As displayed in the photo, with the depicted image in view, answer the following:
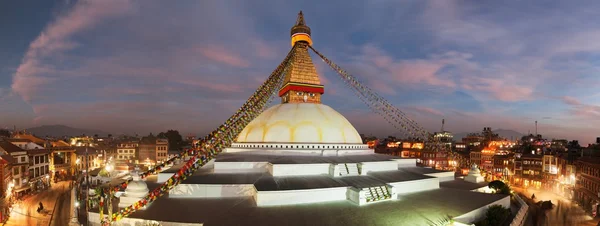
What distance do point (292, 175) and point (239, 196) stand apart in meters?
2.41

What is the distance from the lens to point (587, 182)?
24.0m

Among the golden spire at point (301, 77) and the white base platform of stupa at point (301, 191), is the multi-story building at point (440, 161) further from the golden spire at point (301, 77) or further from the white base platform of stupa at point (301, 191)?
the white base platform of stupa at point (301, 191)

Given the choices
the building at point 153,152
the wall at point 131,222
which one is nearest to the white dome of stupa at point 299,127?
the wall at point 131,222

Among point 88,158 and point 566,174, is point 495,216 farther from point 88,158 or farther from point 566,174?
point 88,158

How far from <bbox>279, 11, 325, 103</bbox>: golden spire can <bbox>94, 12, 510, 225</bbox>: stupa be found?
61 millimetres

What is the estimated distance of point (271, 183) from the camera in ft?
37.0

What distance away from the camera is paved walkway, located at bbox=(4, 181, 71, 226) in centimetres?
1469

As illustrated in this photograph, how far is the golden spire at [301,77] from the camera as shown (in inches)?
715

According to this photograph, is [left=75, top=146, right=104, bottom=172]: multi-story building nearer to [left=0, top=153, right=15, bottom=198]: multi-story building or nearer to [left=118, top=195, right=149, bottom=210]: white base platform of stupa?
[left=0, top=153, right=15, bottom=198]: multi-story building

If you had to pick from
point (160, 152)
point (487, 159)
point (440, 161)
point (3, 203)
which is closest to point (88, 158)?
point (160, 152)

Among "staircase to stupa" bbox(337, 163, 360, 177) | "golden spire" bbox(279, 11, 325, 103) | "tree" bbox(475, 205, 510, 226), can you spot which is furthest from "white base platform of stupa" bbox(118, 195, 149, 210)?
"tree" bbox(475, 205, 510, 226)

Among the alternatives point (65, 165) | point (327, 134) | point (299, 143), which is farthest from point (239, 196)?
point (65, 165)

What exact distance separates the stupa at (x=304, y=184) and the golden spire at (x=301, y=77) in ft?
0.20

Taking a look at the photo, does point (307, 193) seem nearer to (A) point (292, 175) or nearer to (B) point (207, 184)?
(A) point (292, 175)
